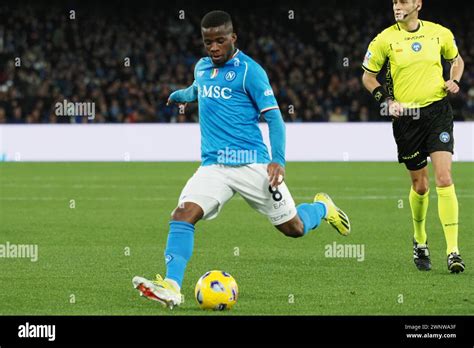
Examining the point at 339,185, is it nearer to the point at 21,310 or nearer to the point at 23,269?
the point at 23,269

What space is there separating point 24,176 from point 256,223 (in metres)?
9.38

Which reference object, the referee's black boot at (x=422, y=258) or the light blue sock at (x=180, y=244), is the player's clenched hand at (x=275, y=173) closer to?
the light blue sock at (x=180, y=244)

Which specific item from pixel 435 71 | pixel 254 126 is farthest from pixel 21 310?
pixel 435 71

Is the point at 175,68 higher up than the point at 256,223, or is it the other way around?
the point at 175,68

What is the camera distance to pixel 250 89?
8.21 metres

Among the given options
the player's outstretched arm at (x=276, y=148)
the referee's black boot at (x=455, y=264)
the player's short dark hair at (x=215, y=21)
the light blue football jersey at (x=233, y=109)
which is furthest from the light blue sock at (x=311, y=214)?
the player's short dark hair at (x=215, y=21)

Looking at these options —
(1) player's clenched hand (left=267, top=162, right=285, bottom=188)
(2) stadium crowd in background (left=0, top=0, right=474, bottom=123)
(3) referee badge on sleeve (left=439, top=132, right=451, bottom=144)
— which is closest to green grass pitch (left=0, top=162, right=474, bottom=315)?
(1) player's clenched hand (left=267, top=162, right=285, bottom=188)

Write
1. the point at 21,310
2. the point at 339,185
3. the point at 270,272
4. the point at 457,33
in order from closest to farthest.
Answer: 1. the point at 21,310
2. the point at 270,272
3. the point at 339,185
4. the point at 457,33

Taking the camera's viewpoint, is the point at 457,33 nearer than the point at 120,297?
No

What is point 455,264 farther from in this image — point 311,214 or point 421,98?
point 421,98

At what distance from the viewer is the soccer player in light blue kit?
8055mm

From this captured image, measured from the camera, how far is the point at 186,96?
8984 mm

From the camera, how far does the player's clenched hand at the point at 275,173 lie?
8.04m

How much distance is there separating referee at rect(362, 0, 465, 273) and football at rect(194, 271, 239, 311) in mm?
2533
